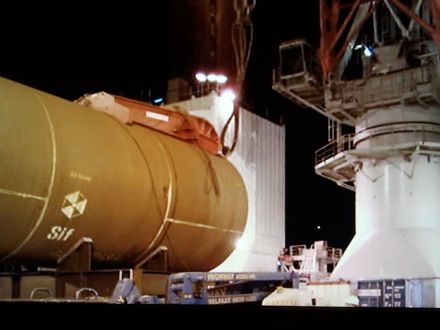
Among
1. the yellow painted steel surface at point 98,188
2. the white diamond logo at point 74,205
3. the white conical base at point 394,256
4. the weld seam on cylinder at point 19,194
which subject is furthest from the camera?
the white conical base at point 394,256

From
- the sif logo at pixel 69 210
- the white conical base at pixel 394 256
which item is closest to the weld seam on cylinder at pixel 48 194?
the sif logo at pixel 69 210

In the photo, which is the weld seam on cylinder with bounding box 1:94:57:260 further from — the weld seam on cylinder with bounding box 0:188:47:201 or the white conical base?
the white conical base

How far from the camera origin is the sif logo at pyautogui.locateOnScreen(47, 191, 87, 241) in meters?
7.27

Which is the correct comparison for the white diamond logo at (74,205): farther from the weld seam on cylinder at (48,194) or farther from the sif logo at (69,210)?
the weld seam on cylinder at (48,194)

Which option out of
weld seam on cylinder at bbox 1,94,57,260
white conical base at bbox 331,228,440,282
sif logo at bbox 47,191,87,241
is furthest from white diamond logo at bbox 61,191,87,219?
white conical base at bbox 331,228,440,282

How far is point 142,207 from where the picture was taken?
823 centimetres

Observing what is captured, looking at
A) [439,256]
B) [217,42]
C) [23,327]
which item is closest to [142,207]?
[217,42]

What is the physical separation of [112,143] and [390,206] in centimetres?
1551

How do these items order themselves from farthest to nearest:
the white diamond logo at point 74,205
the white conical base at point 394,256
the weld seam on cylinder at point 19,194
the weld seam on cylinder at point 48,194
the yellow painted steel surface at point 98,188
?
the white conical base at point 394,256, the white diamond logo at point 74,205, the weld seam on cylinder at point 48,194, the yellow painted steel surface at point 98,188, the weld seam on cylinder at point 19,194

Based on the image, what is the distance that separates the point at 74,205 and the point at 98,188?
397 mm

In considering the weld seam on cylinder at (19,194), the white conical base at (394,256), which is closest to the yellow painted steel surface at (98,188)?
the weld seam on cylinder at (19,194)

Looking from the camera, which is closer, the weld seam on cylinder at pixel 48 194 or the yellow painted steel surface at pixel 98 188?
the yellow painted steel surface at pixel 98 188

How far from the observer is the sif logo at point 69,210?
727 cm

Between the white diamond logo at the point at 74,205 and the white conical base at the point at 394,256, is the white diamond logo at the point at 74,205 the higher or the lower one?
the higher one
